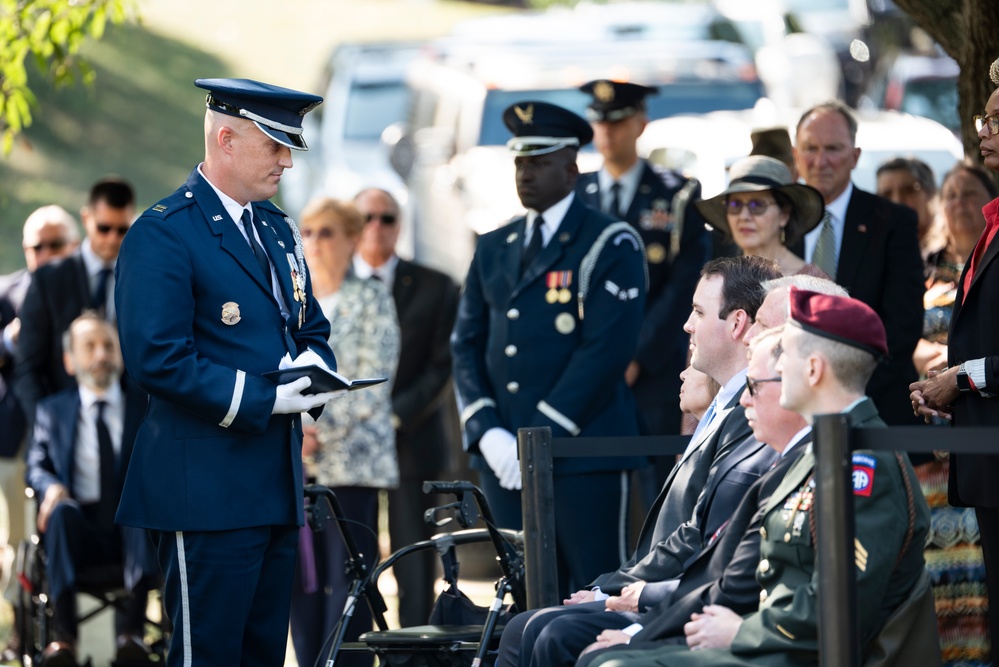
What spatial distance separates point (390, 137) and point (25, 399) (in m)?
7.20

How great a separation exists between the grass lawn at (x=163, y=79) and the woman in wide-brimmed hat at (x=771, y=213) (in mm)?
16743

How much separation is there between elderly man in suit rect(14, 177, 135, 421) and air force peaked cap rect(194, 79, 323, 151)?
3753mm

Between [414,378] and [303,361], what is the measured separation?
11.2 ft

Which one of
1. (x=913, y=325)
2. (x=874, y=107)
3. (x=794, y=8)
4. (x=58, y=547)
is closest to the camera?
(x=913, y=325)

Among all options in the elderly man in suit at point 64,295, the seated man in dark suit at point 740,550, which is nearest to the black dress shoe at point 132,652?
the elderly man in suit at point 64,295

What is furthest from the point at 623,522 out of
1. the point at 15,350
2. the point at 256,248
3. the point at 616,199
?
the point at 15,350

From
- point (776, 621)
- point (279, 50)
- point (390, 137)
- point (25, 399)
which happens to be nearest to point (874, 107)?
point (390, 137)

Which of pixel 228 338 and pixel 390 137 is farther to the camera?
pixel 390 137

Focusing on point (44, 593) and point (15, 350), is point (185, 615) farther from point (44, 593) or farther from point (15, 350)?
point (15, 350)

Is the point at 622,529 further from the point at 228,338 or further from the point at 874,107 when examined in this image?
the point at 874,107

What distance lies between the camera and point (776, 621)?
4008 millimetres

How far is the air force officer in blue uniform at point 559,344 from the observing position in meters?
6.44

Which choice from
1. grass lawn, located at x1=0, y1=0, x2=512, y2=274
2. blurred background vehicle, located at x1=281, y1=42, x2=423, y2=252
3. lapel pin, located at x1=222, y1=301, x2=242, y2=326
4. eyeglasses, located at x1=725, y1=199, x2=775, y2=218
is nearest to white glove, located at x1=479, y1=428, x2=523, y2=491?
eyeglasses, located at x1=725, y1=199, x2=775, y2=218

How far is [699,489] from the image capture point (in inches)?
195
